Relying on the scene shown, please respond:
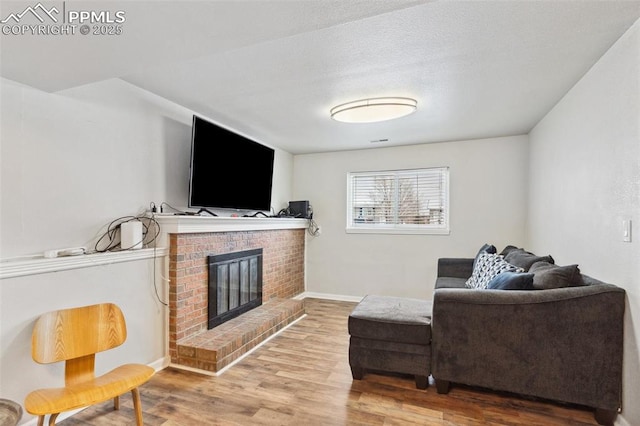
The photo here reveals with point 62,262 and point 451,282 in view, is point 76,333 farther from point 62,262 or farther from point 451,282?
point 451,282

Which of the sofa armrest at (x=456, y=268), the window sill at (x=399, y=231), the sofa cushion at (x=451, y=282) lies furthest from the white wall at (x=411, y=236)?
the sofa cushion at (x=451, y=282)

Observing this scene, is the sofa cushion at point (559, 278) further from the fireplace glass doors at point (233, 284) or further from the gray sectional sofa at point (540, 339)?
the fireplace glass doors at point (233, 284)

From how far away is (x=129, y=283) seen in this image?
Answer: 2391 millimetres

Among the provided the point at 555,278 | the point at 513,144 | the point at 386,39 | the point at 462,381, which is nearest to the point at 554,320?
the point at 555,278

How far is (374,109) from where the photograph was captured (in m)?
2.84

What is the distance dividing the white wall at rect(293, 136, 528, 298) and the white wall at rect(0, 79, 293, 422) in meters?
2.55

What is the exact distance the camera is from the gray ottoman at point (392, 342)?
88.4 inches

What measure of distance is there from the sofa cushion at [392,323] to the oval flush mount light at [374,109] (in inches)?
67.8

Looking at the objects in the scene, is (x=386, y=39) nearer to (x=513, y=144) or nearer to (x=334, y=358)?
(x=334, y=358)

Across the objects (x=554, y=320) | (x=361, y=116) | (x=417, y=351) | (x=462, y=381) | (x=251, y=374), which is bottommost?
(x=251, y=374)

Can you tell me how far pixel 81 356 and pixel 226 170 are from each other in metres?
1.97

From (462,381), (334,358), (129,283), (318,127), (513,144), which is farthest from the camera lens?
(513,144)

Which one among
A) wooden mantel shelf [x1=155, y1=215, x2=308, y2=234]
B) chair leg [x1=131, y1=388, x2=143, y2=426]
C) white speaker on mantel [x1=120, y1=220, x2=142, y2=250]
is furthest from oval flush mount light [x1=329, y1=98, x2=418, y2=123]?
chair leg [x1=131, y1=388, x2=143, y2=426]

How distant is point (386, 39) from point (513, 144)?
303 cm
